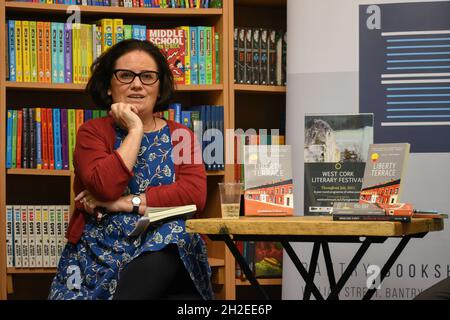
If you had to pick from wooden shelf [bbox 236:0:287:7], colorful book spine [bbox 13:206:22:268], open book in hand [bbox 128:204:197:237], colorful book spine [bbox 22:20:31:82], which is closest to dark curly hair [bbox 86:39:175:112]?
colorful book spine [bbox 22:20:31:82]

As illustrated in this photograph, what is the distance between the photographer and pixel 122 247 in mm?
2697

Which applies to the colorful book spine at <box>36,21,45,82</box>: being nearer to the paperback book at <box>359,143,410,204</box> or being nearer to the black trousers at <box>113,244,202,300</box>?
the black trousers at <box>113,244,202,300</box>

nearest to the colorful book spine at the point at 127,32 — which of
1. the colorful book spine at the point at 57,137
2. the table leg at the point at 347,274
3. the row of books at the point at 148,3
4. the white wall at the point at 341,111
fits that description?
the row of books at the point at 148,3

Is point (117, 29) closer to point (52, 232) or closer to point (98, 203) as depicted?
point (52, 232)

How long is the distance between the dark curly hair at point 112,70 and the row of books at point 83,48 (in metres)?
0.42

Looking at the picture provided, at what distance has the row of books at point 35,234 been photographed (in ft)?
11.4

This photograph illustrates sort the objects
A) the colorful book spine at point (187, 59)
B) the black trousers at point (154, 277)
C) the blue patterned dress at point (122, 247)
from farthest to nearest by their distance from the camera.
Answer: the colorful book spine at point (187, 59)
the blue patterned dress at point (122, 247)
the black trousers at point (154, 277)

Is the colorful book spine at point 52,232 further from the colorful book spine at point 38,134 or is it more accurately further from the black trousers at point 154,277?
the black trousers at point 154,277

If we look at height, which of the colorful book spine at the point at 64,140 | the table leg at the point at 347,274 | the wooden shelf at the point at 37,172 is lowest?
the table leg at the point at 347,274

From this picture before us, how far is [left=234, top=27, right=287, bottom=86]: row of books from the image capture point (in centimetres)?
362

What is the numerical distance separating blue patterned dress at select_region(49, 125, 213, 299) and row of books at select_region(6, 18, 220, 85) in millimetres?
716
